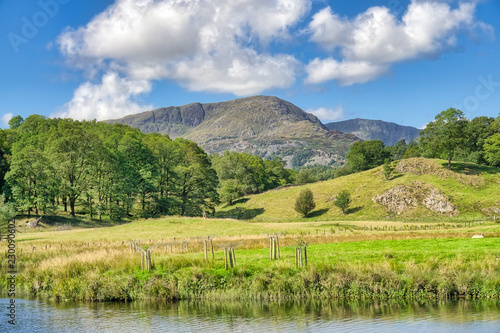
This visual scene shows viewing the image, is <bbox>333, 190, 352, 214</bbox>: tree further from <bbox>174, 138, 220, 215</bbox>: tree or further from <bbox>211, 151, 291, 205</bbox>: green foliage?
<bbox>211, 151, 291, 205</bbox>: green foliage

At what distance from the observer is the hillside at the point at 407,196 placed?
102875 mm

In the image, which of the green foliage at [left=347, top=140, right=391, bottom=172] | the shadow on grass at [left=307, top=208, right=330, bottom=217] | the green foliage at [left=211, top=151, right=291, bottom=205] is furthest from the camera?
the green foliage at [left=347, top=140, right=391, bottom=172]

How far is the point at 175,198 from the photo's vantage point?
360 feet

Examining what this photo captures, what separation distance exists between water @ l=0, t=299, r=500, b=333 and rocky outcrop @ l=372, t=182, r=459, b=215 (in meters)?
86.4

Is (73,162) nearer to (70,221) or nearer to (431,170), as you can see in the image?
(70,221)

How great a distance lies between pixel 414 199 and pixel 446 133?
20.8 meters

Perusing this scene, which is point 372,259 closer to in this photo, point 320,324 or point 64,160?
point 320,324

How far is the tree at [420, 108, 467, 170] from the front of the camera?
371ft

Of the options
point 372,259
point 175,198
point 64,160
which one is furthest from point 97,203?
point 372,259

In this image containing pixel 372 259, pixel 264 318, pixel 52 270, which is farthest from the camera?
pixel 52 270

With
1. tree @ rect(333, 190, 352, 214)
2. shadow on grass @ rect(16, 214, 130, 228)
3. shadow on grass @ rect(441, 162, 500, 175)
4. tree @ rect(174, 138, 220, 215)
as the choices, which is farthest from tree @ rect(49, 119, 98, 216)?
shadow on grass @ rect(441, 162, 500, 175)

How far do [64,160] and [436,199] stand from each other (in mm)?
88231

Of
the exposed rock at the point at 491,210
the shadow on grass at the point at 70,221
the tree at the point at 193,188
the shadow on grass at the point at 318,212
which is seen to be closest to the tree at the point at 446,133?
the exposed rock at the point at 491,210

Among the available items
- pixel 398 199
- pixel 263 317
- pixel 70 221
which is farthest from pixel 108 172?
pixel 263 317
